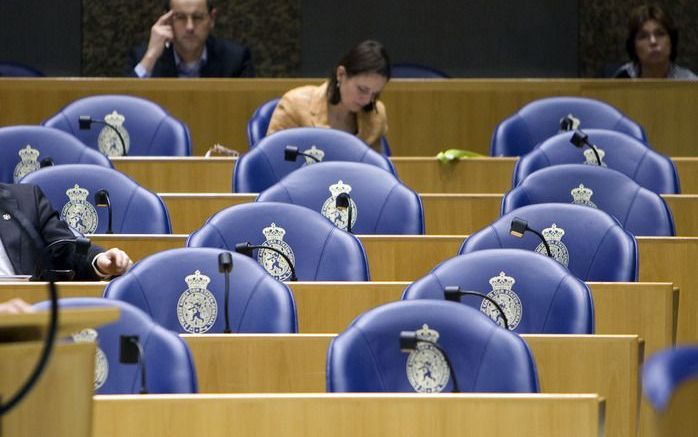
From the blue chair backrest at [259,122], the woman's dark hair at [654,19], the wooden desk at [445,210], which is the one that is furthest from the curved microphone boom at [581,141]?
the woman's dark hair at [654,19]

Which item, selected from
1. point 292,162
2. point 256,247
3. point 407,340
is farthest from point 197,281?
point 292,162

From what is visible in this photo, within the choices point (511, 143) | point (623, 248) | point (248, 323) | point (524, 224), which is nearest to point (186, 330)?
point (248, 323)

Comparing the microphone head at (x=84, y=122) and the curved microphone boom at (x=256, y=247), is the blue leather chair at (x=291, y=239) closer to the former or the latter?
the curved microphone boom at (x=256, y=247)

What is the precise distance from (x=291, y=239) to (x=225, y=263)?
0.82 m

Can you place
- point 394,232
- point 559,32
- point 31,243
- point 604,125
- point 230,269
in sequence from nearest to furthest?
point 230,269
point 31,243
point 394,232
point 604,125
point 559,32

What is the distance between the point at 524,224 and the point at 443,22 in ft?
17.0

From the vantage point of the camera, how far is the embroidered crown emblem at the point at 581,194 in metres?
5.48

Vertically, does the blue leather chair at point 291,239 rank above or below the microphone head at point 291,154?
below

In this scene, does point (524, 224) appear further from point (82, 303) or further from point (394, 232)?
point (82, 303)

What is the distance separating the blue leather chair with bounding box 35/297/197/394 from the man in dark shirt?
3962 millimetres

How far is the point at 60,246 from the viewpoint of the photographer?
4605 mm

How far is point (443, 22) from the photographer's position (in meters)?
9.63

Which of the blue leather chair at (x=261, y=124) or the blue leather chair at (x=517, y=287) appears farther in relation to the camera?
the blue leather chair at (x=261, y=124)

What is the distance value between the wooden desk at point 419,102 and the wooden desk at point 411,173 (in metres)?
1.04
